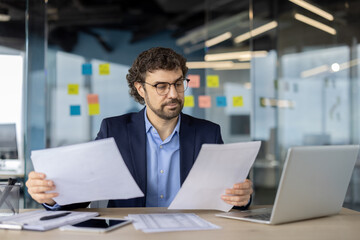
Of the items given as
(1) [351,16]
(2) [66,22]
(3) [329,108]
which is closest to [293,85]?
(3) [329,108]

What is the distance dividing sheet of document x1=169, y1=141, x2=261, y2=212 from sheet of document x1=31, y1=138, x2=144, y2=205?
0.18 metres

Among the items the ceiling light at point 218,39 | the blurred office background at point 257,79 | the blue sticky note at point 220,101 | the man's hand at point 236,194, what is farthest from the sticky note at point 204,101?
the man's hand at point 236,194

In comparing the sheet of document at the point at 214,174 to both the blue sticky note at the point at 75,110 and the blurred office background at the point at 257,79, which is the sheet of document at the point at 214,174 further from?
the blue sticky note at the point at 75,110

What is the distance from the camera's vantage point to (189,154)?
2102 millimetres

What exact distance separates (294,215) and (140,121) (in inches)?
39.1

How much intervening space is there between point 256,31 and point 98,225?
4144 mm

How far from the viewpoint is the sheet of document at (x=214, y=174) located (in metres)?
1.45

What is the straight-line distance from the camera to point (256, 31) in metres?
5.09

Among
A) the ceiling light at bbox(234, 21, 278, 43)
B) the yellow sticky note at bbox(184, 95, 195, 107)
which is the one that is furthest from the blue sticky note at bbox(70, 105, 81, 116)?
the ceiling light at bbox(234, 21, 278, 43)

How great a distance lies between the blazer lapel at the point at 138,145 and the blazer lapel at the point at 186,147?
184 millimetres

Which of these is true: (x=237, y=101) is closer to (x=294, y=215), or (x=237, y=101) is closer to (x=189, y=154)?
(x=189, y=154)

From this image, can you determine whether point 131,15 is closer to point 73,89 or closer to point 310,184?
point 73,89

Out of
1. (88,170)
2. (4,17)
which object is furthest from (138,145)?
(4,17)

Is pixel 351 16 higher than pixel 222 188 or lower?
higher
